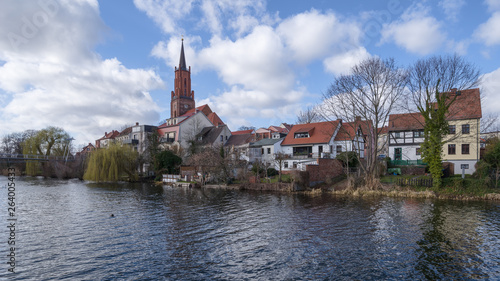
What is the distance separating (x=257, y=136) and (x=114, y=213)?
41638 millimetres

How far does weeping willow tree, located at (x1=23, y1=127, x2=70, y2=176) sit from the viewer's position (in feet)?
198

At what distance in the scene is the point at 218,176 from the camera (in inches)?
1644

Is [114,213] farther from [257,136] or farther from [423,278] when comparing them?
[257,136]

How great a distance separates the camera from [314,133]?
48.9 m

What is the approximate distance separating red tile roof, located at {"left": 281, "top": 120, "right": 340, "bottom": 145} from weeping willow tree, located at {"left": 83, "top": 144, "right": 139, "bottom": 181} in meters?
26.7

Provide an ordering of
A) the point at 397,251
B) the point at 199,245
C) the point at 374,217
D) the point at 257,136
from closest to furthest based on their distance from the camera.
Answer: the point at 397,251 → the point at 199,245 → the point at 374,217 → the point at 257,136

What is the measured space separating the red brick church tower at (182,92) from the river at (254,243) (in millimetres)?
67190

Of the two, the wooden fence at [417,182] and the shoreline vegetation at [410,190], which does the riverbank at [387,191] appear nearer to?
the shoreline vegetation at [410,190]

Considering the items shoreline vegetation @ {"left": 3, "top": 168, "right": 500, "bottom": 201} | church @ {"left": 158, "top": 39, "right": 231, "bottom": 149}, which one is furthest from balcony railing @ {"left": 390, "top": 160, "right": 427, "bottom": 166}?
church @ {"left": 158, "top": 39, "right": 231, "bottom": 149}

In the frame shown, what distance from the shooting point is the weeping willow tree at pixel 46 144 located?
198 ft

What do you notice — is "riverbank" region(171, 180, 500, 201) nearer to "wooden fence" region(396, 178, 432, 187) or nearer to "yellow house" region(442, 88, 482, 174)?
"wooden fence" region(396, 178, 432, 187)

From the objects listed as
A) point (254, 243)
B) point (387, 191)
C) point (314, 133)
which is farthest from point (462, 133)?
point (254, 243)

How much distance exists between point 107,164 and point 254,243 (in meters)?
41.6

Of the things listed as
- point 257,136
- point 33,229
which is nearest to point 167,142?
point 257,136
